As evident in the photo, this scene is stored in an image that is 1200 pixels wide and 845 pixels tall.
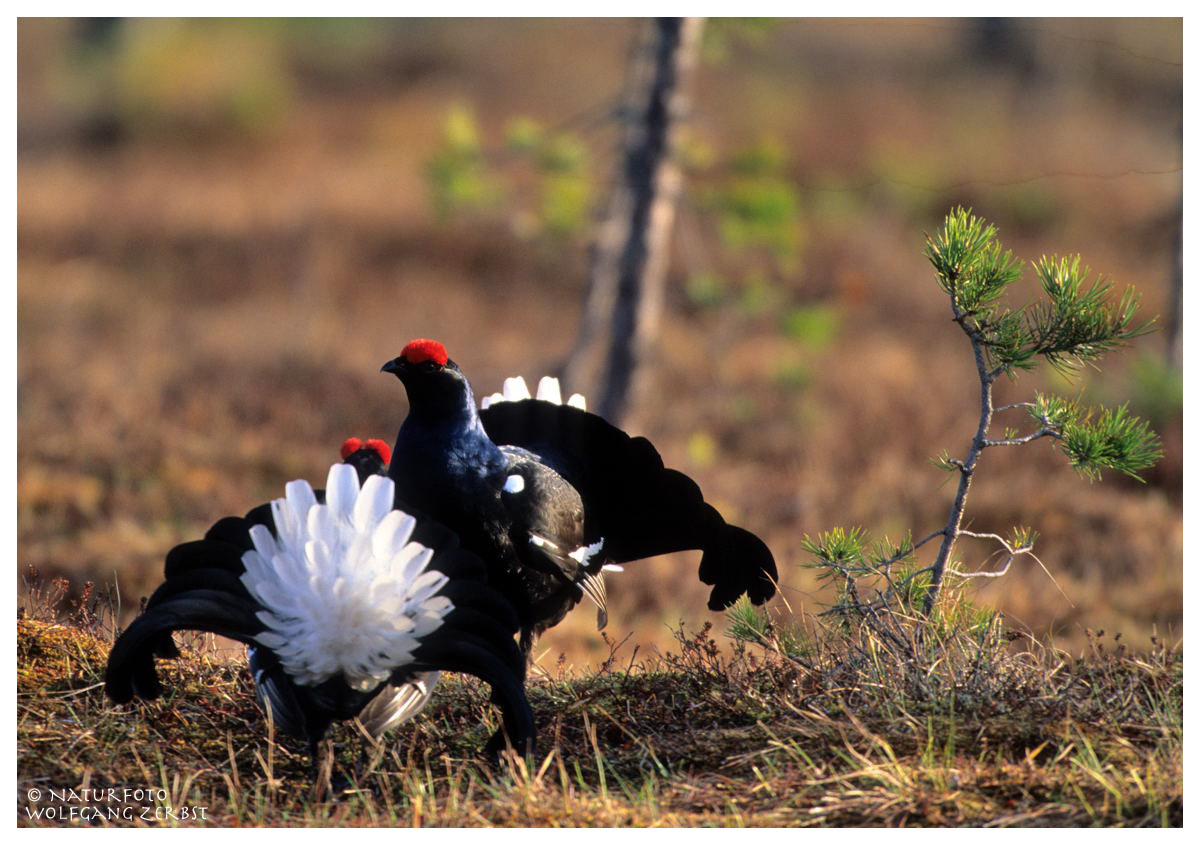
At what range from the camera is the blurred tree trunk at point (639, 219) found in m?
7.23

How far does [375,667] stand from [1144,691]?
220 cm

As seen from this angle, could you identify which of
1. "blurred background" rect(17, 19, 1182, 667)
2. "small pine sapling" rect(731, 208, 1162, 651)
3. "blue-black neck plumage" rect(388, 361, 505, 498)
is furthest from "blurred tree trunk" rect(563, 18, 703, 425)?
"blue-black neck plumage" rect(388, 361, 505, 498)

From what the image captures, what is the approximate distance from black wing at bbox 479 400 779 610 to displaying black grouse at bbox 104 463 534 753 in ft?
2.24

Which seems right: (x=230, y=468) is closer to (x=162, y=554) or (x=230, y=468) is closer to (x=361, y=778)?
(x=162, y=554)

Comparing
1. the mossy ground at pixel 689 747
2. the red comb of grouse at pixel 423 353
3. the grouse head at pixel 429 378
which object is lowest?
the mossy ground at pixel 689 747

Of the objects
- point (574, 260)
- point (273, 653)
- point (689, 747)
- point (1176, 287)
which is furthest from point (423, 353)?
point (574, 260)

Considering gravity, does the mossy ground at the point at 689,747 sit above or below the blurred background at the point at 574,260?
below

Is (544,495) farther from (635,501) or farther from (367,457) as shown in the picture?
(367,457)

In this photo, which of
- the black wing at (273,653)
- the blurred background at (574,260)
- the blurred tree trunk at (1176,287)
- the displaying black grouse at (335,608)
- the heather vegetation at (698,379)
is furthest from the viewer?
the blurred tree trunk at (1176,287)

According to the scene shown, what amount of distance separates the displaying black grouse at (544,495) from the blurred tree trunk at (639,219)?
387 centimetres

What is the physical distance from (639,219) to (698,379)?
12.8ft

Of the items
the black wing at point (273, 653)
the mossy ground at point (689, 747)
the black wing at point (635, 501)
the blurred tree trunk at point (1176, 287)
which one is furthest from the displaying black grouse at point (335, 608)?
the blurred tree trunk at point (1176, 287)

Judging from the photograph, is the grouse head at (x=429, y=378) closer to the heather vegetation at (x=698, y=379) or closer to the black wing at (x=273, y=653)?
the black wing at (x=273, y=653)
